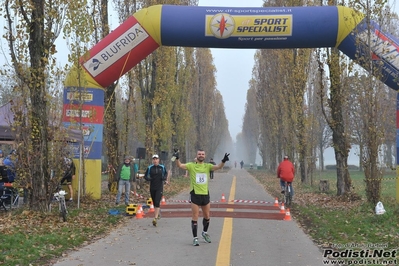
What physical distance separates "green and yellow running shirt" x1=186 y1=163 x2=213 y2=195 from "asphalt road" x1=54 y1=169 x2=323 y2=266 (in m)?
1.09

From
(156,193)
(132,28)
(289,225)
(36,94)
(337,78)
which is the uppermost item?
(132,28)

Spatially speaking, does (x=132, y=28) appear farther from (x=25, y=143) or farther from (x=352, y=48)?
(x=352, y=48)

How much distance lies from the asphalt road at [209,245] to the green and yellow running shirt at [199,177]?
1.09 meters

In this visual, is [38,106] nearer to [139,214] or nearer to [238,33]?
[139,214]

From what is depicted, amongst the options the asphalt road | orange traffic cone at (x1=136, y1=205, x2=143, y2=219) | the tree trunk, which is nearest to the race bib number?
the asphalt road

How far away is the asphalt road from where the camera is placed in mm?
8586

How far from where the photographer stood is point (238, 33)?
16062mm

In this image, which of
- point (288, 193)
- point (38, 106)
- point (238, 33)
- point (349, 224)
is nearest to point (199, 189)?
point (349, 224)

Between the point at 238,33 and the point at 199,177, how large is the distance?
706 cm

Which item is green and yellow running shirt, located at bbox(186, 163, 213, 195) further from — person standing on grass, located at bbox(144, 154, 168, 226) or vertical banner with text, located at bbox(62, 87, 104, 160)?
vertical banner with text, located at bbox(62, 87, 104, 160)

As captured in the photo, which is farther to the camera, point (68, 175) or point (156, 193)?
point (68, 175)

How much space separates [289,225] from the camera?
1341 cm

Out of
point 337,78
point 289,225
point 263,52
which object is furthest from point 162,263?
point 263,52

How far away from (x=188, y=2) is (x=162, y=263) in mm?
30851
